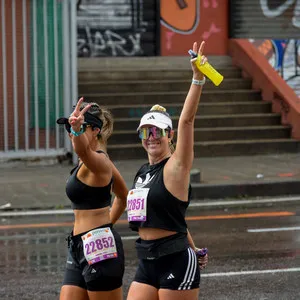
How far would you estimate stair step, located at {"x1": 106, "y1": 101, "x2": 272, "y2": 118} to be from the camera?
694 inches

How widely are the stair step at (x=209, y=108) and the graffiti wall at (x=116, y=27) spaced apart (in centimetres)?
268

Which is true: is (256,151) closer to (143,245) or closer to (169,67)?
(169,67)

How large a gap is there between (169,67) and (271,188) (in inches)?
276

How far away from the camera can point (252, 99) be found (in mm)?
18750

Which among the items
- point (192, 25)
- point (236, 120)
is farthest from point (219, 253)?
point (192, 25)

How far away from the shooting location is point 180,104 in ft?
59.0

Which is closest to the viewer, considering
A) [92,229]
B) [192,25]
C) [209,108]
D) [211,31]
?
[92,229]

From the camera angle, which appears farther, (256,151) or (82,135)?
(256,151)

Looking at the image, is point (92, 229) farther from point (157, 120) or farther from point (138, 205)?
point (157, 120)

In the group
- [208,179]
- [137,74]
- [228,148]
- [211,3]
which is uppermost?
[211,3]

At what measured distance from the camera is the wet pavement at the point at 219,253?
7719 mm

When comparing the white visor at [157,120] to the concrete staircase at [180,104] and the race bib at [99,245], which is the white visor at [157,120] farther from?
the concrete staircase at [180,104]

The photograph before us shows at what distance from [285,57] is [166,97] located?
13.7 ft

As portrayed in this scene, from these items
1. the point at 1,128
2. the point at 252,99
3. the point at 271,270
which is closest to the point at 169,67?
the point at 252,99
